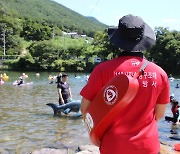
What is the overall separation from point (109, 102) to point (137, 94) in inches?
9.9

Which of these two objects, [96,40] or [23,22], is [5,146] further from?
[23,22]

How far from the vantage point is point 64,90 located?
1266 cm

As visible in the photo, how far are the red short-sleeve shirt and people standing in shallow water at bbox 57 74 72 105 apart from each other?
30.8 feet

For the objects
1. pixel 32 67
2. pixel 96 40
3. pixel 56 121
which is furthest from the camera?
pixel 96 40

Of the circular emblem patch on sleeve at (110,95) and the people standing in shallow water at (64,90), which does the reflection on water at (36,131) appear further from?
the circular emblem patch on sleeve at (110,95)

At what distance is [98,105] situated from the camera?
2787 millimetres

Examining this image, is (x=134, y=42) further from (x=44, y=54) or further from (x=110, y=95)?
(x=44, y=54)

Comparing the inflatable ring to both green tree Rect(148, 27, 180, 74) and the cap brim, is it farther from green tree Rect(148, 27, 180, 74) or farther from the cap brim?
green tree Rect(148, 27, 180, 74)

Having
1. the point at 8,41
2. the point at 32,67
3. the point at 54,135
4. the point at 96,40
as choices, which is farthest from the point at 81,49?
the point at 54,135

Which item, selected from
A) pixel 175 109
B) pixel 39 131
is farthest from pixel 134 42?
pixel 175 109

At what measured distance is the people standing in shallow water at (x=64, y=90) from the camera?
12482mm

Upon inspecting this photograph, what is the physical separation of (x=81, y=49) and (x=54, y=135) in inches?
2819

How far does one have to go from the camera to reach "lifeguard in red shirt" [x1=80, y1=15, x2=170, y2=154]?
2.77 m

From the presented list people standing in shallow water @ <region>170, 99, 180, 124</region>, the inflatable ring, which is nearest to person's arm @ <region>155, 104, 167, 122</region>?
the inflatable ring
